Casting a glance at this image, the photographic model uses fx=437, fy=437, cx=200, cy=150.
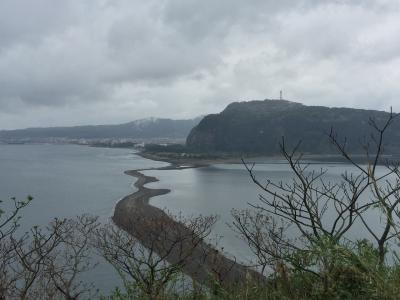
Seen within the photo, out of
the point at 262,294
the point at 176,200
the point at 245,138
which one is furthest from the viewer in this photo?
the point at 245,138

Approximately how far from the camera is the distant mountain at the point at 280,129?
93938 mm

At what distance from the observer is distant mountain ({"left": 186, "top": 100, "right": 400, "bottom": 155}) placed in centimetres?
9394

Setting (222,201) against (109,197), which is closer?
(222,201)

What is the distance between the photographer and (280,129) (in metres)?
102

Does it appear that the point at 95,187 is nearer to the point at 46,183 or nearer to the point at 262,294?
the point at 46,183

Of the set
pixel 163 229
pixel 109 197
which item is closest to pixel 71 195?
pixel 109 197

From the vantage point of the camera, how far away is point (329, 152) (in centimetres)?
9238

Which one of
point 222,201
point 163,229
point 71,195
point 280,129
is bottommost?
point 71,195

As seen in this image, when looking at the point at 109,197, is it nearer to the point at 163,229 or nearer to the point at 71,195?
the point at 71,195

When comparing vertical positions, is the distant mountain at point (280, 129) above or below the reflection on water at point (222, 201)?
above

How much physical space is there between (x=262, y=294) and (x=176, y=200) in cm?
2847

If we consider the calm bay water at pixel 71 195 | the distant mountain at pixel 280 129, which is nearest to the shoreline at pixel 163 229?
the calm bay water at pixel 71 195

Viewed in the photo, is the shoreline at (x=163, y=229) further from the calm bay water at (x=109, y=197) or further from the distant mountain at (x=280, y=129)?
the distant mountain at (x=280, y=129)

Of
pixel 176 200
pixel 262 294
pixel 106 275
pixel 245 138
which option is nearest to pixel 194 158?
pixel 245 138
